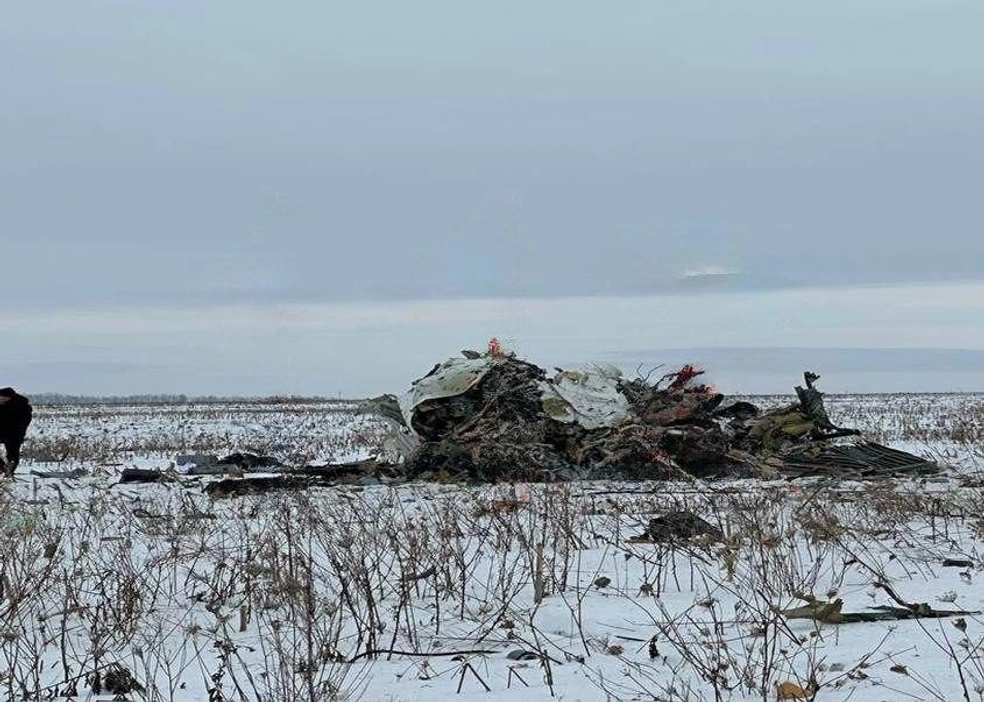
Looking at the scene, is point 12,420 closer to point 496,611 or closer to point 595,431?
point 595,431

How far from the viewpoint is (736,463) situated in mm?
12227

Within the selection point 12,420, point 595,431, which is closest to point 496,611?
point 595,431

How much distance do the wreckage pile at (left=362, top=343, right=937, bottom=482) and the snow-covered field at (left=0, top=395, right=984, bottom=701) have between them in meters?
3.23

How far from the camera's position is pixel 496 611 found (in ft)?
17.2

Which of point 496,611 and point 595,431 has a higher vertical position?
point 595,431

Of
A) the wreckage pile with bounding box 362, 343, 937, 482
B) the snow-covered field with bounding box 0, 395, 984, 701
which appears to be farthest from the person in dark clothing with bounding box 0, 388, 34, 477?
the snow-covered field with bounding box 0, 395, 984, 701

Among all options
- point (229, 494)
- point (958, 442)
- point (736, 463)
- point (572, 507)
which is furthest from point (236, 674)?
point (958, 442)

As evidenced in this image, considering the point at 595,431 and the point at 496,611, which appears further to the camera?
the point at 595,431

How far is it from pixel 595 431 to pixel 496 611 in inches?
289

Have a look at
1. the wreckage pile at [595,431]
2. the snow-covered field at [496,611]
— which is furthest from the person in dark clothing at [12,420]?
the snow-covered field at [496,611]

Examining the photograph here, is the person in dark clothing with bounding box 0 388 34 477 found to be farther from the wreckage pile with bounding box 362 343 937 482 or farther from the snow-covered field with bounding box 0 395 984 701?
the snow-covered field with bounding box 0 395 984 701

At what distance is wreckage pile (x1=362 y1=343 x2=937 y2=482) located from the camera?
1179 cm

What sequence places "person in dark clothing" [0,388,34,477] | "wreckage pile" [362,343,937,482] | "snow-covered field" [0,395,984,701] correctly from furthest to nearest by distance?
"person in dark clothing" [0,388,34,477] → "wreckage pile" [362,343,937,482] → "snow-covered field" [0,395,984,701]

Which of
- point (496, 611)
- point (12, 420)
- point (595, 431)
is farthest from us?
point (12, 420)
